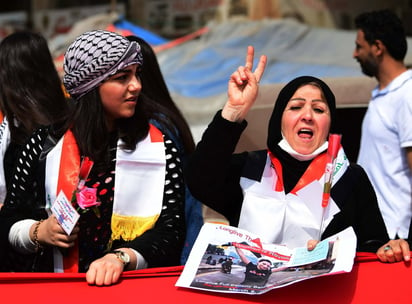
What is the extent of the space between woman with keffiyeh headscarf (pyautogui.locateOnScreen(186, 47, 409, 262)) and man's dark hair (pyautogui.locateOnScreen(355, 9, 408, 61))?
65.4 inches

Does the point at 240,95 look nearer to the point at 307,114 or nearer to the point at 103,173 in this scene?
the point at 307,114

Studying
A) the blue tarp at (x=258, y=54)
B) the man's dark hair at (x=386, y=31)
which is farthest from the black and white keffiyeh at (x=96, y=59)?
the blue tarp at (x=258, y=54)

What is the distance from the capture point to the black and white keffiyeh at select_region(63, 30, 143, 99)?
2674 mm

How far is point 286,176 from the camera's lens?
254cm

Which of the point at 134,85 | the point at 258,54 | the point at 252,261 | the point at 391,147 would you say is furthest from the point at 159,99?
the point at 258,54

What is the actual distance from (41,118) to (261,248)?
4.78 feet

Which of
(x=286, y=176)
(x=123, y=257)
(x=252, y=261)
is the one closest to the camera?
(x=252, y=261)

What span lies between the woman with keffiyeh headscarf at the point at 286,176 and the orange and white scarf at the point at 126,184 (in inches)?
9.4

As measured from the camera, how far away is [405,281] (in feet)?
7.36

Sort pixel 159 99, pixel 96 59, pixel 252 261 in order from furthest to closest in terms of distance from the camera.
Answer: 1. pixel 159 99
2. pixel 96 59
3. pixel 252 261

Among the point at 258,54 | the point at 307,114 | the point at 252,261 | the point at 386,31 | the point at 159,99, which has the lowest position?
the point at 258,54

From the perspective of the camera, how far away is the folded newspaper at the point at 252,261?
6.89ft

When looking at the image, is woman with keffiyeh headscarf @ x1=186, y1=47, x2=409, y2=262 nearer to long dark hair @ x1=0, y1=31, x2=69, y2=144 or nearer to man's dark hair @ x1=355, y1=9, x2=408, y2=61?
long dark hair @ x1=0, y1=31, x2=69, y2=144

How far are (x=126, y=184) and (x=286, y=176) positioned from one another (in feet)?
1.92
